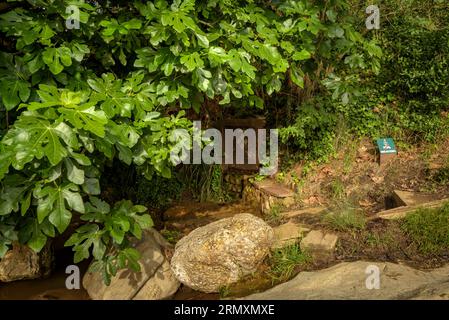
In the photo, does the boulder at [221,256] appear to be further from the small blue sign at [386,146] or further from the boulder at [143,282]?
the small blue sign at [386,146]

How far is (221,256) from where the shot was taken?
4207mm

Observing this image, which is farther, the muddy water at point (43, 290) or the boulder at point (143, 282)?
the muddy water at point (43, 290)

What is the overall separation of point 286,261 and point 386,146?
227 cm

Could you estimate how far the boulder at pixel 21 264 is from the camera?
459 cm

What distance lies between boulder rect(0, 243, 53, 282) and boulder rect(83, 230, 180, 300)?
22.9 inches

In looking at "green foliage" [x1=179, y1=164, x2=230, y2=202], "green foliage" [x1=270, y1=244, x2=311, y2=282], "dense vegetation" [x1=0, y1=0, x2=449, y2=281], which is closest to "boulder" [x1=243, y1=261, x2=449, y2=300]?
"green foliage" [x1=270, y1=244, x2=311, y2=282]

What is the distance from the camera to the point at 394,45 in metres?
6.20

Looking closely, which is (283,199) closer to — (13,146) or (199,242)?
(199,242)

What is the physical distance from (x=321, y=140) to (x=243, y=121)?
1186 mm

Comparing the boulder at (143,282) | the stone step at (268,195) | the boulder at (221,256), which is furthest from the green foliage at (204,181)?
the boulder at (221,256)

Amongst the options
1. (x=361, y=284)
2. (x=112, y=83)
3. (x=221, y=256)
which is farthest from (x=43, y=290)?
(x=361, y=284)

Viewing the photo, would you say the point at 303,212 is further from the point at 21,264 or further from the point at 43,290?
the point at 21,264

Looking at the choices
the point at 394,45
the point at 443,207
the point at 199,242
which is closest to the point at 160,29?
the point at 199,242

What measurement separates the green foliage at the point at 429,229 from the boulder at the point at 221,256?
1.37 meters
